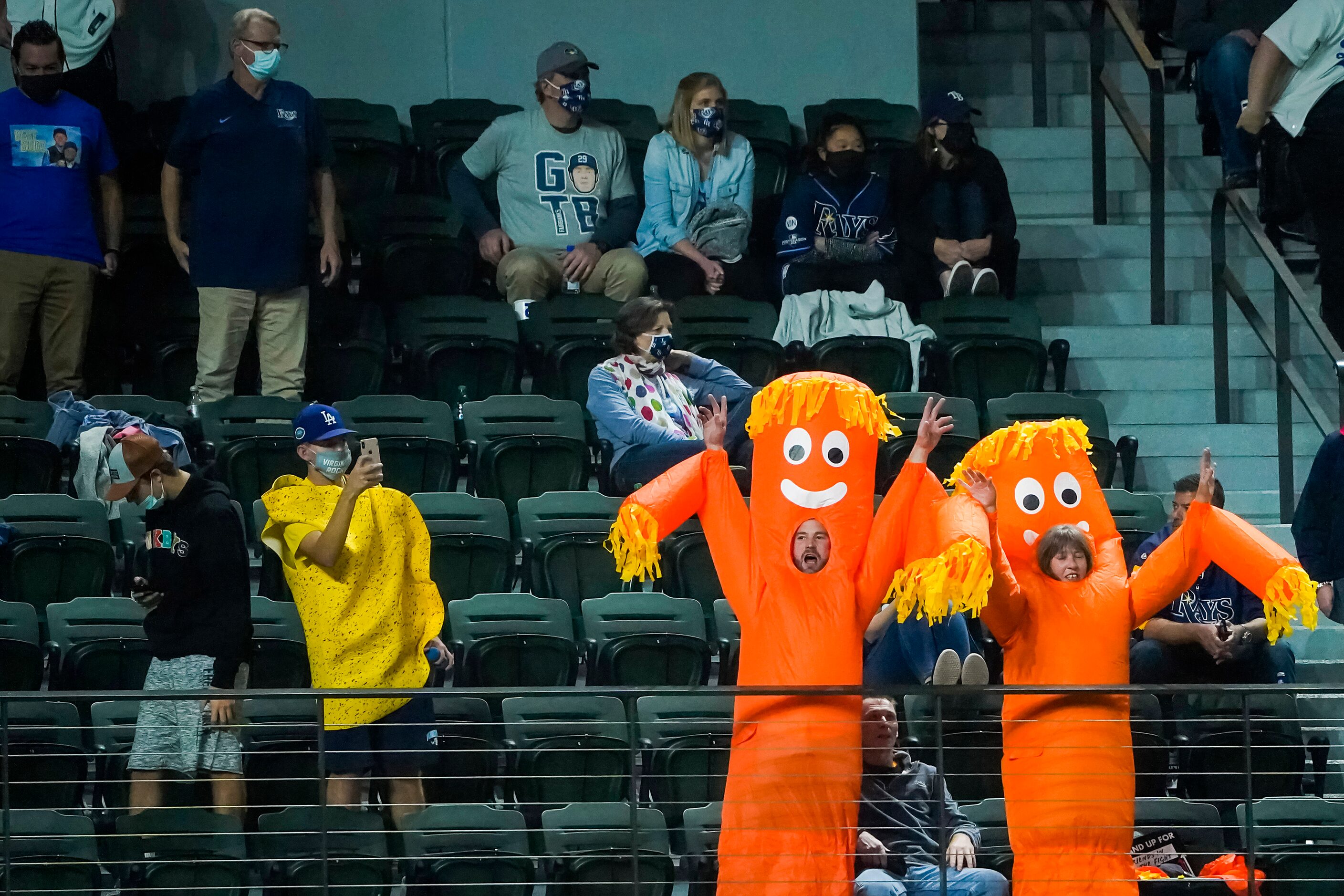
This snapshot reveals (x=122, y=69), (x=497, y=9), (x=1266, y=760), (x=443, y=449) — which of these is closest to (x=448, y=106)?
(x=497, y=9)

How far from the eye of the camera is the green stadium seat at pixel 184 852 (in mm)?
5262

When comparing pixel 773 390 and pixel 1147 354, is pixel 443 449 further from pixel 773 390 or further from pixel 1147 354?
pixel 1147 354

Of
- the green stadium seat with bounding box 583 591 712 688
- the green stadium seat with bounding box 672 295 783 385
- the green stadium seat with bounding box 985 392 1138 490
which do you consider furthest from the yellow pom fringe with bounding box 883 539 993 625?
the green stadium seat with bounding box 672 295 783 385

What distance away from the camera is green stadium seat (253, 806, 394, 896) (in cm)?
531

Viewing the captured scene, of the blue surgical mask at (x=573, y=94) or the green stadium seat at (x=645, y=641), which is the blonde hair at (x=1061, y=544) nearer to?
the green stadium seat at (x=645, y=641)

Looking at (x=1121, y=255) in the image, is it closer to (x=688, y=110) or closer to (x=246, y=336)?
(x=688, y=110)

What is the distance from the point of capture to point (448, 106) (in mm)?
9172

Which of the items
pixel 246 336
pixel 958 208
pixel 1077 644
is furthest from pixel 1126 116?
pixel 1077 644

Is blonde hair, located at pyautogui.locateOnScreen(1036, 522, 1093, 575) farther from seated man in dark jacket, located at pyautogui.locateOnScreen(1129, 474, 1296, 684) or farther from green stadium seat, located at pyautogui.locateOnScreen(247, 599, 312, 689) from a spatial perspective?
green stadium seat, located at pyautogui.locateOnScreen(247, 599, 312, 689)

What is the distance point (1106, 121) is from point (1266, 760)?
15.5ft

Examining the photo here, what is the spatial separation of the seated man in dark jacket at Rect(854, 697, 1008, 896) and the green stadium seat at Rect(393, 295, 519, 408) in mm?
2589

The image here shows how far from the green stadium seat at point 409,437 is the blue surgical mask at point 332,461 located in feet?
2.65

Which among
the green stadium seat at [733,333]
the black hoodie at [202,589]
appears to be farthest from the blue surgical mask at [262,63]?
the black hoodie at [202,589]

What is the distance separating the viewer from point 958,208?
26.3ft
